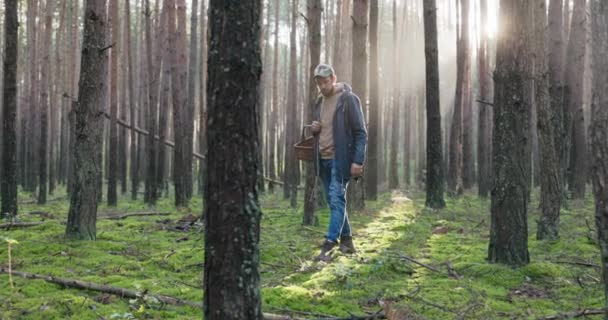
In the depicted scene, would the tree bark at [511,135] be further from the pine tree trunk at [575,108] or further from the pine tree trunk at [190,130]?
the pine tree trunk at [190,130]

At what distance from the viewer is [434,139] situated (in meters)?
11.9

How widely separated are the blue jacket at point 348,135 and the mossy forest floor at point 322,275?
3.62ft

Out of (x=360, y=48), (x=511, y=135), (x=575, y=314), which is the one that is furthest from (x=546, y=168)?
(x=360, y=48)

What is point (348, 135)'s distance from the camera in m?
6.22

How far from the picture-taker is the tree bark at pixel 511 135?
525 centimetres

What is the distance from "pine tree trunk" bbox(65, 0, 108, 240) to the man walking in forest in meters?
2.82

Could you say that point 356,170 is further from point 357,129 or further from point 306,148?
point 306,148

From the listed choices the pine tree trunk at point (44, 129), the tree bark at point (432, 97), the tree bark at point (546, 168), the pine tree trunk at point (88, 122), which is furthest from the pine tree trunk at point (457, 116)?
the pine tree trunk at point (44, 129)

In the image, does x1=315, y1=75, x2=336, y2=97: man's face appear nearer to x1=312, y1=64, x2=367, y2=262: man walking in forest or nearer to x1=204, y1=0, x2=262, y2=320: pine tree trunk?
x1=312, y1=64, x2=367, y2=262: man walking in forest

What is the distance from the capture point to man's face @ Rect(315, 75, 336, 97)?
20.5 feet

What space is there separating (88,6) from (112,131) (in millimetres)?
8158

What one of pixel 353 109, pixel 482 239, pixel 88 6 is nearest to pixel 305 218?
pixel 482 239

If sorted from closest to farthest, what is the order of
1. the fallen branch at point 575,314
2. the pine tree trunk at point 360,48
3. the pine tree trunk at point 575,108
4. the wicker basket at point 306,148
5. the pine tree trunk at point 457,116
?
the fallen branch at point 575,314, the wicker basket at point 306,148, the pine tree trunk at point 360,48, the pine tree trunk at point 575,108, the pine tree trunk at point 457,116

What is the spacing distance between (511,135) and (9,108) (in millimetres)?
8189
